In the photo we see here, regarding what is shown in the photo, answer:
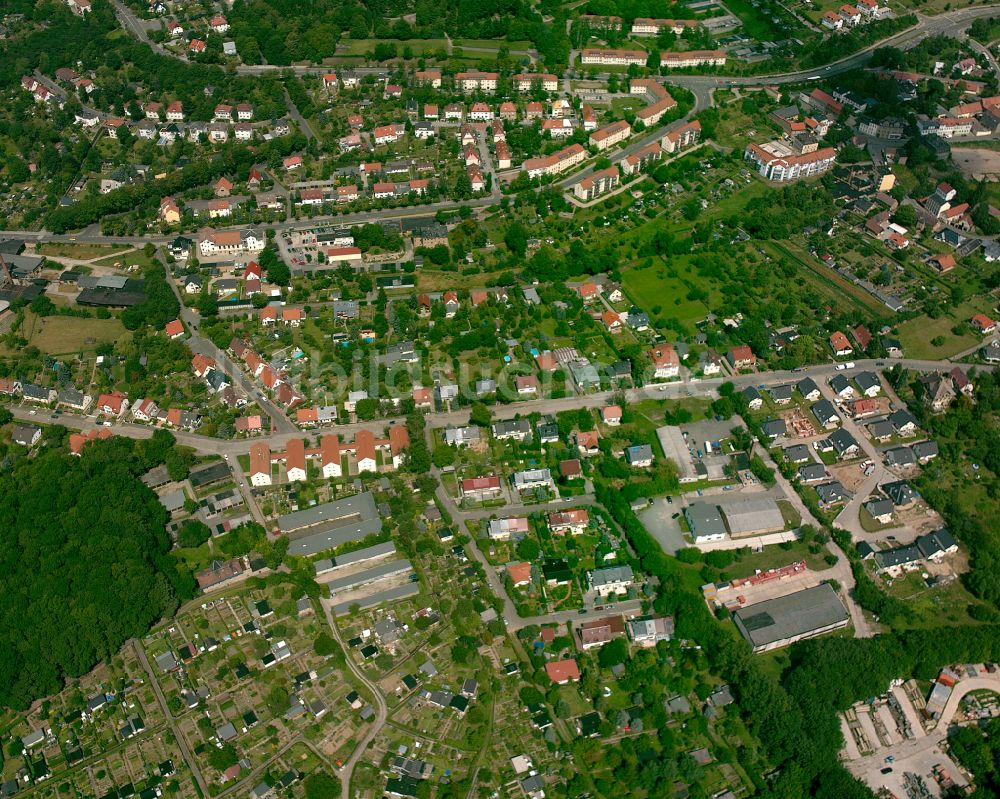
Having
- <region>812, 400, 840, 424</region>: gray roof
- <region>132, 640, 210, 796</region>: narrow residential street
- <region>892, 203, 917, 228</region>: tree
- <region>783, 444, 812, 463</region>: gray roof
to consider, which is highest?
<region>892, 203, 917, 228</region>: tree

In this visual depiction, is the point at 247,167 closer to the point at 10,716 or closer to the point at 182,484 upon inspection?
the point at 182,484

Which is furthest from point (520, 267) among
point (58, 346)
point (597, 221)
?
point (58, 346)

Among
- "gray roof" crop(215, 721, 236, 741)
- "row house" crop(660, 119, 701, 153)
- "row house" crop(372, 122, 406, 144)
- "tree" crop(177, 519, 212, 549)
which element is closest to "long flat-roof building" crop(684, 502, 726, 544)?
"gray roof" crop(215, 721, 236, 741)

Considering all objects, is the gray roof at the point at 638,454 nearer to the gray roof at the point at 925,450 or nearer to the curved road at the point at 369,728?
the gray roof at the point at 925,450

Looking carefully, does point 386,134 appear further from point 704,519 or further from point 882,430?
point 882,430

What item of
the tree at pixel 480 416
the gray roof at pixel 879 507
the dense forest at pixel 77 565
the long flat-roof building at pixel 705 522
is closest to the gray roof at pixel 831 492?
the gray roof at pixel 879 507

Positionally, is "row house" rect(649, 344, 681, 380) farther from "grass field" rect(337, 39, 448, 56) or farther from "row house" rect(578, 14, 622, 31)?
"row house" rect(578, 14, 622, 31)
